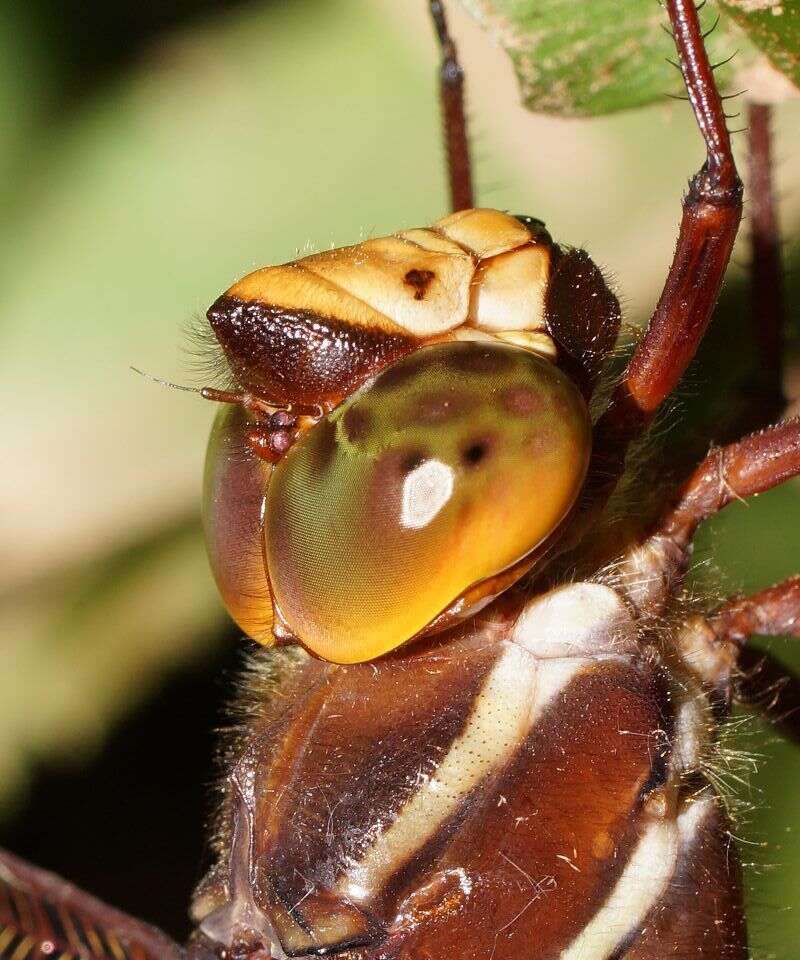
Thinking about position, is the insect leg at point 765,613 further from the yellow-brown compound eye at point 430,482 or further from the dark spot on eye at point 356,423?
the dark spot on eye at point 356,423

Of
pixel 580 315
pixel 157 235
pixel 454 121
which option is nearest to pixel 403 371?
pixel 580 315

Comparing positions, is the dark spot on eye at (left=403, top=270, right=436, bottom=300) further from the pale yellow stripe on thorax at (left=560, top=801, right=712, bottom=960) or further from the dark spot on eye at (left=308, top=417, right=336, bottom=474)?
the pale yellow stripe on thorax at (left=560, top=801, right=712, bottom=960)

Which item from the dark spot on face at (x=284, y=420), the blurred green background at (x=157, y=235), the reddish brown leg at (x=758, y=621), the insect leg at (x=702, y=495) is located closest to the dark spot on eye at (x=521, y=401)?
the dark spot on face at (x=284, y=420)

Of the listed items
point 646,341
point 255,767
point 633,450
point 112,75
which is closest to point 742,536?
point 633,450

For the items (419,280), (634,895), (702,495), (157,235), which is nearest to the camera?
(419,280)

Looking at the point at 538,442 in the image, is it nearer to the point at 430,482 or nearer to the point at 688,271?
the point at 430,482

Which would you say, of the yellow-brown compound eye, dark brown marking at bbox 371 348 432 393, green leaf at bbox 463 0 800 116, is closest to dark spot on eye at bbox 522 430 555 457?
the yellow-brown compound eye

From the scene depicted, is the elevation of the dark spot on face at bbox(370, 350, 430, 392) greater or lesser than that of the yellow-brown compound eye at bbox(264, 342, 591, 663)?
greater
